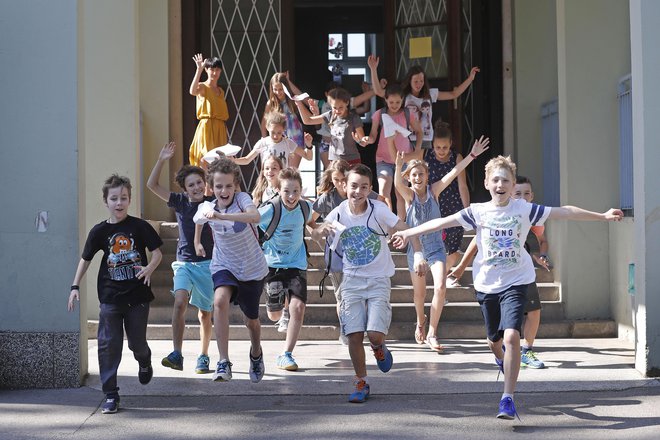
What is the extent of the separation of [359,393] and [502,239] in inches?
57.4

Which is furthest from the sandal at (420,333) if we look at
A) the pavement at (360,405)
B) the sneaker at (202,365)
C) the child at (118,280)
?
the child at (118,280)

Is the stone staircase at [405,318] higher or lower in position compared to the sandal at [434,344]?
higher

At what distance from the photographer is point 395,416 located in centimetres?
691

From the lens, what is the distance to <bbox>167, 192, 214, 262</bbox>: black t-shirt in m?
8.34

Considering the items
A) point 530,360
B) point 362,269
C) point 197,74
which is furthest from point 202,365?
point 197,74

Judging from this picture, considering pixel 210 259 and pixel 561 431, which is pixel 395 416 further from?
pixel 210 259

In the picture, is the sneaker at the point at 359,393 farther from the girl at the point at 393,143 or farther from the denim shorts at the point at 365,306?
the girl at the point at 393,143

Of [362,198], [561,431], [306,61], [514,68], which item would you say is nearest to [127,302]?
[362,198]

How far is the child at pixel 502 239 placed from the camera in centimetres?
693

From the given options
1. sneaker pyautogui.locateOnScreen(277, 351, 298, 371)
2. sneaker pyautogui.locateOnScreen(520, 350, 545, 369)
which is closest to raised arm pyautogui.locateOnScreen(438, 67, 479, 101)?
sneaker pyautogui.locateOnScreen(520, 350, 545, 369)

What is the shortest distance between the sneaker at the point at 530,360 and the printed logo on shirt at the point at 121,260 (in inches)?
126

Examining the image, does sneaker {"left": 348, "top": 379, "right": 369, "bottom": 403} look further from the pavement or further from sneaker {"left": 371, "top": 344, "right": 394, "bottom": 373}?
sneaker {"left": 371, "top": 344, "right": 394, "bottom": 373}

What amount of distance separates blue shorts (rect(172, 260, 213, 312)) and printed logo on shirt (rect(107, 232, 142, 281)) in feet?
3.56

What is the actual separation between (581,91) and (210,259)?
4312 mm
